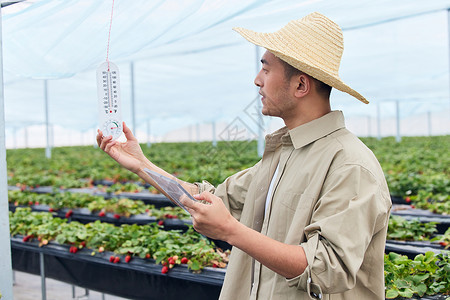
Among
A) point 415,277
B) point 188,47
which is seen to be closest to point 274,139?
point 415,277

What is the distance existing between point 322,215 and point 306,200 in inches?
3.4

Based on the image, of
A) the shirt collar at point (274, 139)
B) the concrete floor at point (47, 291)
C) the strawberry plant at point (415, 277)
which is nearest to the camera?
the shirt collar at point (274, 139)

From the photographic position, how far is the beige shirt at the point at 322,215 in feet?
4.25

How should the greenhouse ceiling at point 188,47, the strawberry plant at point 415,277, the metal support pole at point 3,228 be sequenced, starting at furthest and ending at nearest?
the greenhouse ceiling at point 188,47
the strawberry plant at point 415,277
the metal support pole at point 3,228

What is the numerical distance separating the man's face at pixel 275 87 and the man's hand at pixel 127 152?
630mm

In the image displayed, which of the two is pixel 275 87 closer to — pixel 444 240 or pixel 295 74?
pixel 295 74

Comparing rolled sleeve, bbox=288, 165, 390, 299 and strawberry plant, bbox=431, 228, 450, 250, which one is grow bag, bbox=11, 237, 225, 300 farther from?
rolled sleeve, bbox=288, 165, 390, 299

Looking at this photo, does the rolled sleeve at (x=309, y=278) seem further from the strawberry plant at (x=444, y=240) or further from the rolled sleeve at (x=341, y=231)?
the strawberry plant at (x=444, y=240)

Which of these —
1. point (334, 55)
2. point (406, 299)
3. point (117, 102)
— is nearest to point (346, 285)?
point (334, 55)

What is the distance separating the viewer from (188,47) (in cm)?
675

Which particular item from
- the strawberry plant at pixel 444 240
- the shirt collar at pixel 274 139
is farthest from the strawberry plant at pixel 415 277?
the shirt collar at pixel 274 139

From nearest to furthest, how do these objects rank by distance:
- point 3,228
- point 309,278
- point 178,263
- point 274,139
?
point 309,278 < point 274,139 < point 3,228 < point 178,263

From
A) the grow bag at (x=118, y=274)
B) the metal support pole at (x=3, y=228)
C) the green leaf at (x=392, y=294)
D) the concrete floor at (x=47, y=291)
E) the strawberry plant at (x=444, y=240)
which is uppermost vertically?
the metal support pole at (x=3, y=228)

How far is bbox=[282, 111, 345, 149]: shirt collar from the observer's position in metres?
1.55
